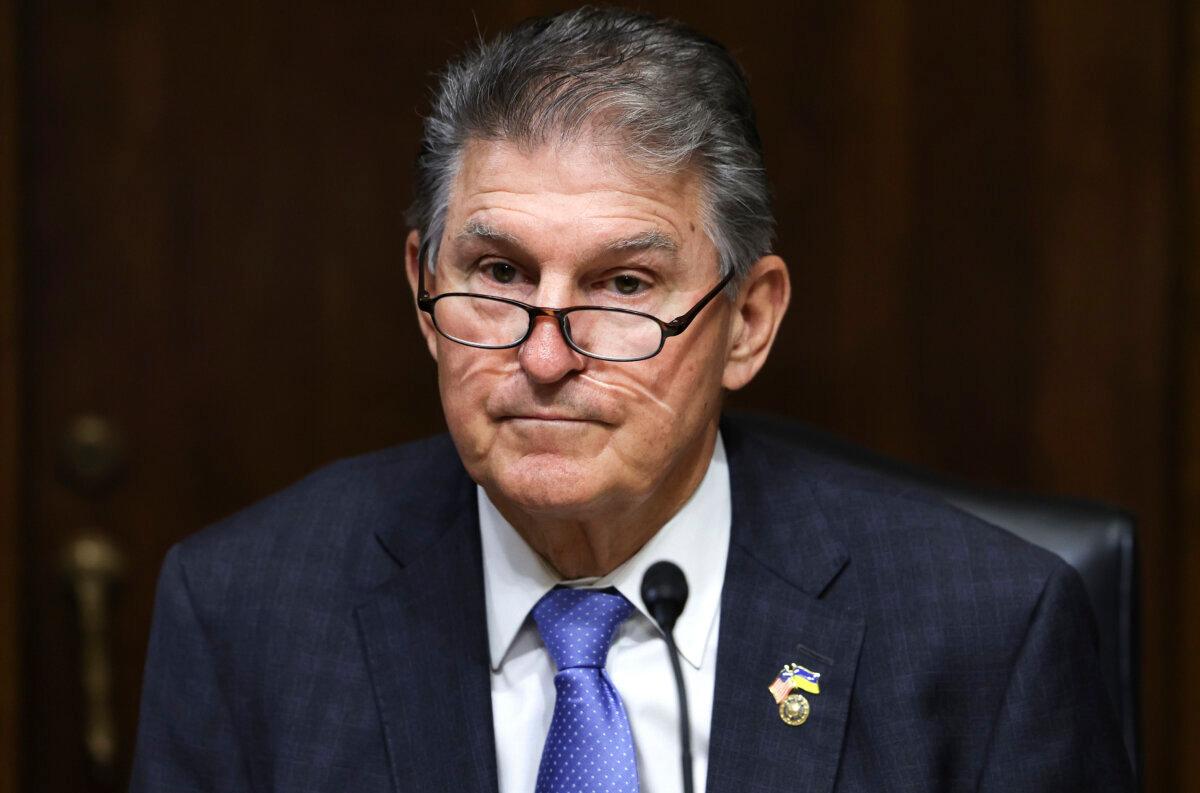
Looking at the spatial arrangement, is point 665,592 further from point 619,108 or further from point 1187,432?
point 1187,432

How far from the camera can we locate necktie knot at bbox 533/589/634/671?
1.54 metres

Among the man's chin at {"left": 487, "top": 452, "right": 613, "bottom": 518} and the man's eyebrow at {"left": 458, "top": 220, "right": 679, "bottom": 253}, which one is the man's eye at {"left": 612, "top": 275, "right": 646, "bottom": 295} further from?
the man's chin at {"left": 487, "top": 452, "right": 613, "bottom": 518}

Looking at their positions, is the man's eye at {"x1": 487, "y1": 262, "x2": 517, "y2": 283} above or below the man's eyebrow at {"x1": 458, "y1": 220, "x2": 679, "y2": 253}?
below

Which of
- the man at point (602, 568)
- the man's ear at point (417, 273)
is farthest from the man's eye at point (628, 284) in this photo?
the man's ear at point (417, 273)

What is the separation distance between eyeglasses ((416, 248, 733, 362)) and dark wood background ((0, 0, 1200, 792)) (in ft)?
2.69

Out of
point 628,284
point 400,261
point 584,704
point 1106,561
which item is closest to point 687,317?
point 628,284

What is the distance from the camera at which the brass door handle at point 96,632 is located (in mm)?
2271

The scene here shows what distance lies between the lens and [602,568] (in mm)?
1607

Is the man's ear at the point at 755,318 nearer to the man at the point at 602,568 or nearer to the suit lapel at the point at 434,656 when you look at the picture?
the man at the point at 602,568

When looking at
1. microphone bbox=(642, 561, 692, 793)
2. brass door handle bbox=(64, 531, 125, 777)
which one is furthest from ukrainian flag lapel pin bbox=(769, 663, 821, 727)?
brass door handle bbox=(64, 531, 125, 777)

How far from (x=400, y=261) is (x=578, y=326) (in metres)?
0.88

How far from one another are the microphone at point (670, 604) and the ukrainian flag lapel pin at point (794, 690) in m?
0.14

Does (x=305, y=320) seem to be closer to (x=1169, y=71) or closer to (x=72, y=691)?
(x=72, y=691)

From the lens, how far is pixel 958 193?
229cm
